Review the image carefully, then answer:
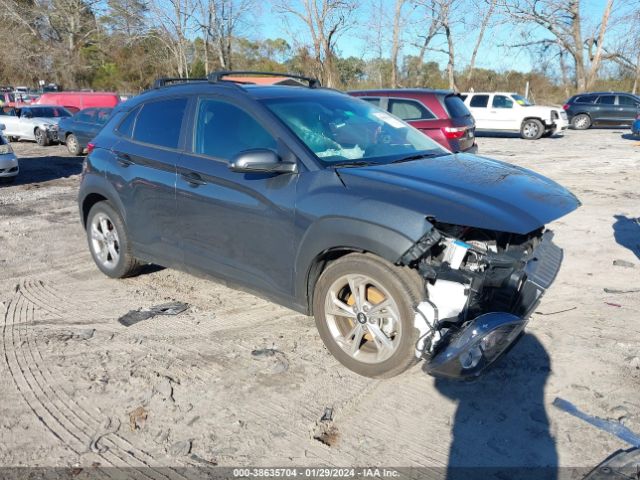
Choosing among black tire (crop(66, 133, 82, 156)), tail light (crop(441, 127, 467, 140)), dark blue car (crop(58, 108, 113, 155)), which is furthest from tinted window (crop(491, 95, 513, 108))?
black tire (crop(66, 133, 82, 156))

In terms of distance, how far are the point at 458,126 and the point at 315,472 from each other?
8.64 meters

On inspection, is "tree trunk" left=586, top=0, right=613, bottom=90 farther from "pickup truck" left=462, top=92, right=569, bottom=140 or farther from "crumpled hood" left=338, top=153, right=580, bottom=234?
"crumpled hood" left=338, top=153, right=580, bottom=234

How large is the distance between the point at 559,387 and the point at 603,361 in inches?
20.5

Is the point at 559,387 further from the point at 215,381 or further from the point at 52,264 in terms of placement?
the point at 52,264

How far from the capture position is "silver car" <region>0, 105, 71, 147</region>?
1902cm

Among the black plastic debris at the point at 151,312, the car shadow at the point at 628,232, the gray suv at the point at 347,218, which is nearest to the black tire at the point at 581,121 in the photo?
the car shadow at the point at 628,232

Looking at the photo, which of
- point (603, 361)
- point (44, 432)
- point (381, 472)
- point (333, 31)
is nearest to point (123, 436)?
point (44, 432)

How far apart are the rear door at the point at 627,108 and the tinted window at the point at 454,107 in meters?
16.3

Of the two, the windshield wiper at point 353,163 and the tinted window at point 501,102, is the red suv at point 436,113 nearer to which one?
Answer: the windshield wiper at point 353,163

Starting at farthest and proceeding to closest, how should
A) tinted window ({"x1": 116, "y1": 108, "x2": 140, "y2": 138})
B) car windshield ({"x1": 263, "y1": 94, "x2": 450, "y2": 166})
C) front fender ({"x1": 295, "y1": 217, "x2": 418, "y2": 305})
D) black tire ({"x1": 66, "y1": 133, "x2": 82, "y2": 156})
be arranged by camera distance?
black tire ({"x1": 66, "y1": 133, "x2": 82, "y2": 156}) < tinted window ({"x1": 116, "y1": 108, "x2": 140, "y2": 138}) < car windshield ({"x1": 263, "y1": 94, "x2": 450, "y2": 166}) < front fender ({"x1": 295, "y1": 217, "x2": 418, "y2": 305})

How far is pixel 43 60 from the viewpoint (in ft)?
172

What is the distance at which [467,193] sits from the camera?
3180mm

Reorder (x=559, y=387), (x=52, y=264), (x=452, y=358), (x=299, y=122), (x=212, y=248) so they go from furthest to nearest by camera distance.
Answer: (x=52, y=264) < (x=212, y=248) < (x=299, y=122) < (x=559, y=387) < (x=452, y=358)

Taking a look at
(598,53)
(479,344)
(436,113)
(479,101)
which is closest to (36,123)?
(436,113)
